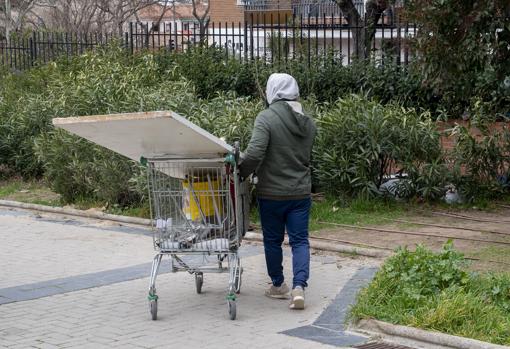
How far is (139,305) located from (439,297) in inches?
103

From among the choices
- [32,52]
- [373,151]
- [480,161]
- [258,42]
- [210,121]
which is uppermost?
[258,42]

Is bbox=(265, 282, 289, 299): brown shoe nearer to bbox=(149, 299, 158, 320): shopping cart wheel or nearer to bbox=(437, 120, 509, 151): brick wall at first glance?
bbox=(149, 299, 158, 320): shopping cart wheel

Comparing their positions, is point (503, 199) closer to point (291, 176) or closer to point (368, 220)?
point (368, 220)

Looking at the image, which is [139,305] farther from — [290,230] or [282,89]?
[282,89]

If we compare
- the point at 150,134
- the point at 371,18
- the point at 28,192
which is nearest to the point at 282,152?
the point at 150,134

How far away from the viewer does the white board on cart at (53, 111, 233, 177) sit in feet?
21.5

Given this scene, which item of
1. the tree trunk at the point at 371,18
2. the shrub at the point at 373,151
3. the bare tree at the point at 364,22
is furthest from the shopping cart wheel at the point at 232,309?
the tree trunk at the point at 371,18

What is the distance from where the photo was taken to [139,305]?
764 centimetres

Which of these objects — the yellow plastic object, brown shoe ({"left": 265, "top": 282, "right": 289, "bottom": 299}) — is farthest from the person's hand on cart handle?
brown shoe ({"left": 265, "top": 282, "right": 289, "bottom": 299})

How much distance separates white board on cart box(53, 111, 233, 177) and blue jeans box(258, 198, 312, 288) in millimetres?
728

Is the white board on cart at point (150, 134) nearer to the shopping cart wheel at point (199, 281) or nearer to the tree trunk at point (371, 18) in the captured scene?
the shopping cart wheel at point (199, 281)

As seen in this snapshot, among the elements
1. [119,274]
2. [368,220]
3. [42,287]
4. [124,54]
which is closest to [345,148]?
[368,220]

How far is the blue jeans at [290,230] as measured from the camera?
7.33 meters

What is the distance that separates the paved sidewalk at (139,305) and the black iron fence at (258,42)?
668 cm
